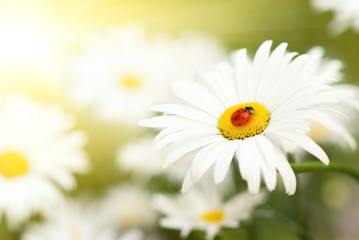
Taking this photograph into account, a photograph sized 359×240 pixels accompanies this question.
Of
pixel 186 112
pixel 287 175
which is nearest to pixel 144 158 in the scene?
pixel 186 112

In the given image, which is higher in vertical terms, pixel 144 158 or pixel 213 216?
pixel 144 158

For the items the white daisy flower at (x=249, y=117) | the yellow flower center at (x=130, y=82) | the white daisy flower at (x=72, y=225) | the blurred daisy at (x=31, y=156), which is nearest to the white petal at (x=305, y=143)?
the white daisy flower at (x=249, y=117)

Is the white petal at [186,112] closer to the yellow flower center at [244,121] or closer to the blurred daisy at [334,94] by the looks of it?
the yellow flower center at [244,121]

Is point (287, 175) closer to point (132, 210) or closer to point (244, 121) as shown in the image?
point (244, 121)

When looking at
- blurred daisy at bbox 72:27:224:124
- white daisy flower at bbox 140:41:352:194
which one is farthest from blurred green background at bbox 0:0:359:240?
white daisy flower at bbox 140:41:352:194

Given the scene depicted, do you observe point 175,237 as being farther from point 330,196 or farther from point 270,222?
point 330,196

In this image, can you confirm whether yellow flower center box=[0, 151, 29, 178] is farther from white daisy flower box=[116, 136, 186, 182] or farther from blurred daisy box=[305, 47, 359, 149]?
blurred daisy box=[305, 47, 359, 149]

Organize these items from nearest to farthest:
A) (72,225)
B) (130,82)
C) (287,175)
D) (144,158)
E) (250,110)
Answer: (287,175) < (250,110) < (72,225) < (144,158) < (130,82)

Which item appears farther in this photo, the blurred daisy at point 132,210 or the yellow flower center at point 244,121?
the blurred daisy at point 132,210
